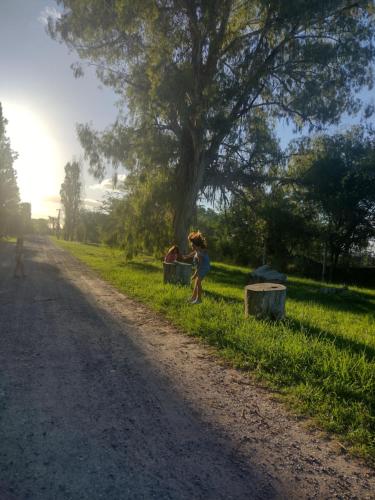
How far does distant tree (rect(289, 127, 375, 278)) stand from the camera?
1856cm

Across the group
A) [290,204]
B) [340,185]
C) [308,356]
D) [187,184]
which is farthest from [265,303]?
[340,185]

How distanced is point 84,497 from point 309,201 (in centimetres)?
2083

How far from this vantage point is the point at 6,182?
3002 centimetres

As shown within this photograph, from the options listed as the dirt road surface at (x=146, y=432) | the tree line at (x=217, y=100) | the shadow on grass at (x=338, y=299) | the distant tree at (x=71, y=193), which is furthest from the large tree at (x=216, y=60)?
the distant tree at (x=71, y=193)

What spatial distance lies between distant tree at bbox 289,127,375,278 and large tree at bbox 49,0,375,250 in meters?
3.11

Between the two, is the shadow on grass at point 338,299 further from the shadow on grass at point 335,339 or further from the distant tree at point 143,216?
the distant tree at point 143,216

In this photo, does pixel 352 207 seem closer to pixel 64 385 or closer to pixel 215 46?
pixel 215 46

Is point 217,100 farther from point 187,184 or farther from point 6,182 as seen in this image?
point 6,182

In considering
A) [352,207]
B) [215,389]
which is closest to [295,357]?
[215,389]

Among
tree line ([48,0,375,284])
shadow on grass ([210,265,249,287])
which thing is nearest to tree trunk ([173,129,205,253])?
tree line ([48,0,375,284])

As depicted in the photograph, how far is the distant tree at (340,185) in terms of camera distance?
60.9 ft

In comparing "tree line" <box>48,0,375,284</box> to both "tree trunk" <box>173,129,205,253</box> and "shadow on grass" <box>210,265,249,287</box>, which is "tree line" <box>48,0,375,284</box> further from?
"shadow on grass" <box>210,265,249,287</box>

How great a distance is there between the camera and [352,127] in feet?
84.3

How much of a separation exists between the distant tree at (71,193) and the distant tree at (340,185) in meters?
46.0
